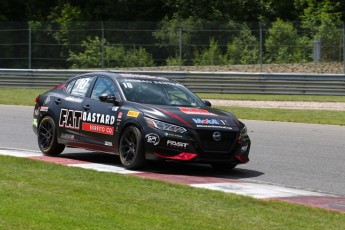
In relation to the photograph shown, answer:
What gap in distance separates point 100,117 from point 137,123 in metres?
0.89

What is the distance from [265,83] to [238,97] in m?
1.31

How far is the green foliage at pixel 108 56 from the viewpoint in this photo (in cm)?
3397

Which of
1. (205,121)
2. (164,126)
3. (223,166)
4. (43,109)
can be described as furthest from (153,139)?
(43,109)

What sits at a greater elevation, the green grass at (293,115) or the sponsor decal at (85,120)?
the sponsor decal at (85,120)

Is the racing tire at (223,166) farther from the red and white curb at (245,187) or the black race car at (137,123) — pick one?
the red and white curb at (245,187)

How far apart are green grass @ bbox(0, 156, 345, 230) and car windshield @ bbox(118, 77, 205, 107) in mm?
Answer: 2430

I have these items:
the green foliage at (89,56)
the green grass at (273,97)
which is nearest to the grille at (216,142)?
the green grass at (273,97)

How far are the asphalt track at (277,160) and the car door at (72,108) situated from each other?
15.2 inches

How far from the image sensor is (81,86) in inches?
529

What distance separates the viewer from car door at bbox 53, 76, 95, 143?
42.9ft

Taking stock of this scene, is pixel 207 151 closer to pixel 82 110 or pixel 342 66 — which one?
pixel 82 110

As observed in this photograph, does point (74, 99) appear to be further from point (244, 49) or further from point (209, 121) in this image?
point (244, 49)

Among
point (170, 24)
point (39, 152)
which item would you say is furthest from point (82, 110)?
point (170, 24)

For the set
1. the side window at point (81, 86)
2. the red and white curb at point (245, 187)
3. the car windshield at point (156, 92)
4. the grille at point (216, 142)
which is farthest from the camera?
the side window at point (81, 86)
